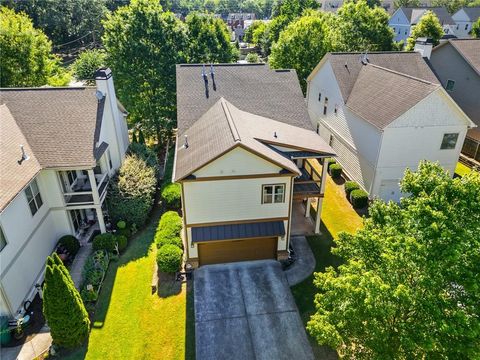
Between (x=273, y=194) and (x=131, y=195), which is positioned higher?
(x=273, y=194)

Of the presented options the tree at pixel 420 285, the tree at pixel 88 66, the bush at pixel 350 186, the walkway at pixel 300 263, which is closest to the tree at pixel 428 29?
the bush at pixel 350 186

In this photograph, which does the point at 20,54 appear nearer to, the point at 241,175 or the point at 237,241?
the point at 241,175

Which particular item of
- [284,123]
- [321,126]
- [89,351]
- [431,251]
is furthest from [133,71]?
[431,251]

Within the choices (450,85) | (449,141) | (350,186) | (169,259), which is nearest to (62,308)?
(169,259)

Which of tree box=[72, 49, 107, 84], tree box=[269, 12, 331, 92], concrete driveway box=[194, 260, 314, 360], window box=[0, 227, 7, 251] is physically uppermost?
tree box=[269, 12, 331, 92]

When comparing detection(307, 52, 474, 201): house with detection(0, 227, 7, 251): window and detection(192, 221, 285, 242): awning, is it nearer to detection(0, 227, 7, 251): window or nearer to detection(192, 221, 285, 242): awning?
detection(192, 221, 285, 242): awning

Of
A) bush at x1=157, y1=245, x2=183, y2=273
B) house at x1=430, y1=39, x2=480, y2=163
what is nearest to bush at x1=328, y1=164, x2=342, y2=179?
house at x1=430, y1=39, x2=480, y2=163
